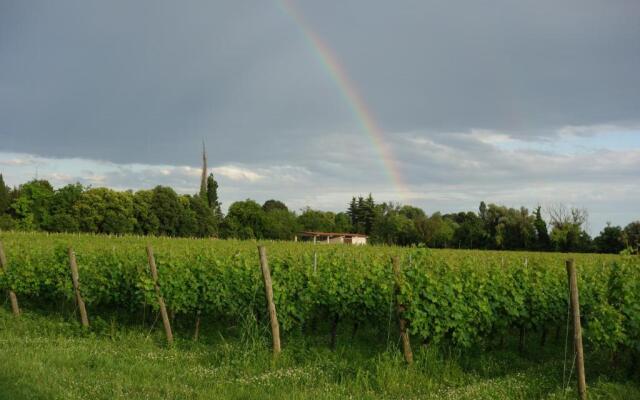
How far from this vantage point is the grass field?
21.6ft

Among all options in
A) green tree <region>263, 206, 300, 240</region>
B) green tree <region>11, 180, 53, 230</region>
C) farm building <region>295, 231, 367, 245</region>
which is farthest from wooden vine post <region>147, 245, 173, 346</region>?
farm building <region>295, 231, 367, 245</region>

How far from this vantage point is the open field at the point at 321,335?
6.89 metres

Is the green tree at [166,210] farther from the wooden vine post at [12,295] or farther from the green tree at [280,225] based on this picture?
the wooden vine post at [12,295]

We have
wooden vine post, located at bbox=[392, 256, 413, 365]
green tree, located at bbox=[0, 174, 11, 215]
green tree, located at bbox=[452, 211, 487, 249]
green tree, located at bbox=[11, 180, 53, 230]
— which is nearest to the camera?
wooden vine post, located at bbox=[392, 256, 413, 365]

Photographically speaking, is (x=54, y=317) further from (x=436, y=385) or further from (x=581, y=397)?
(x=581, y=397)

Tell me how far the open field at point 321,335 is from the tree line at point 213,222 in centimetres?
5462

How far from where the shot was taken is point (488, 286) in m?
9.02

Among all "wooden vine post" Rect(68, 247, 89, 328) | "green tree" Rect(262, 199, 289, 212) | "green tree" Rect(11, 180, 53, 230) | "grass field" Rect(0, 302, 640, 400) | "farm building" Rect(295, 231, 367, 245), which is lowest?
"grass field" Rect(0, 302, 640, 400)

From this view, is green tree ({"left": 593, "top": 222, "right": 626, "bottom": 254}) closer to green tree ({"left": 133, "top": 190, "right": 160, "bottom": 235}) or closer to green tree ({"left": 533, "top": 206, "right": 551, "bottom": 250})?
green tree ({"left": 533, "top": 206, "right": 551, "bottom": 250})

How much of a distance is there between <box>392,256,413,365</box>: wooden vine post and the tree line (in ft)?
186

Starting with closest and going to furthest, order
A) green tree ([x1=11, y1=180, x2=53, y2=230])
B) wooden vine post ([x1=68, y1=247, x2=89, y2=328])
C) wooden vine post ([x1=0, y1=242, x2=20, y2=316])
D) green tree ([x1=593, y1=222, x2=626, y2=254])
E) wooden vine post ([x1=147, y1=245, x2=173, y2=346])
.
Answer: wooden vine post ([x1=147, y1=245, x2=173, y2=346])
wooden vine post ([x1=68, y1=247, x2=89, y2=328])
wooden vine post ([x1=0, y1=242, x2=20, y2=316])
green tree ([x1=593, y1=222, x2=626, y2=254])
green tree ([x1=11, y1=180, x2=53, y2=230])

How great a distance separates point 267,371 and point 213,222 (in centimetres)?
7986

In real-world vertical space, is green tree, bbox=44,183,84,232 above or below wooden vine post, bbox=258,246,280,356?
above

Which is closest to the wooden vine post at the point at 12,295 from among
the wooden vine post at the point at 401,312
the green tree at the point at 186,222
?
the wooden vine post at the point at 401,312
